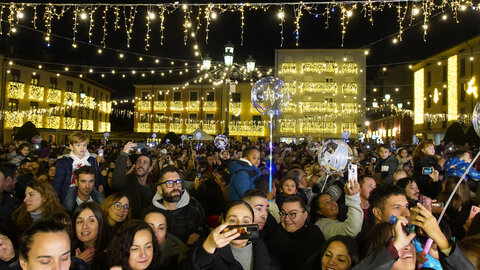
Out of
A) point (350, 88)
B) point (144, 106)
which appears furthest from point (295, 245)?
point (144, 106)

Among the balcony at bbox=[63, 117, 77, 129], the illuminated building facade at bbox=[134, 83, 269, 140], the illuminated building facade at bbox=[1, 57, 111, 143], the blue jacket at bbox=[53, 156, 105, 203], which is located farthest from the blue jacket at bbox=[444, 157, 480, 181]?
the balcony at bbox=[63, 117, 77, 129]

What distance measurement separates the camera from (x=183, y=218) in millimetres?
4129

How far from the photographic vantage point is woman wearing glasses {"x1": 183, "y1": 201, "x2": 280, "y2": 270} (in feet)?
8.08

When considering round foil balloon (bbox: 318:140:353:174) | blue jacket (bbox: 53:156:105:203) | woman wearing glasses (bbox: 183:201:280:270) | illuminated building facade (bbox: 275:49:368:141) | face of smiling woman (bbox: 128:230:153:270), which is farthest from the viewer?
illuminated building facade (bbox: 275:49:368:141)

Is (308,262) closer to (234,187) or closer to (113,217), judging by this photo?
(113,217)

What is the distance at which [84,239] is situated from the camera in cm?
352

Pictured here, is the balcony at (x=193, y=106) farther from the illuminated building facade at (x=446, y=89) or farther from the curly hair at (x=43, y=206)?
the curly hair at (x=43, y=206)

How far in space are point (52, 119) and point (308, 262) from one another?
3969 cm

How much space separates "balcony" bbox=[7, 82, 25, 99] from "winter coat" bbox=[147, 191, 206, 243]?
3410 cm

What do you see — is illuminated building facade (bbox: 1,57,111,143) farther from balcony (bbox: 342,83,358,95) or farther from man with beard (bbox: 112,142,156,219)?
balcony (bbox: 342,83,358,95)

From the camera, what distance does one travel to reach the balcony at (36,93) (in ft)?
113

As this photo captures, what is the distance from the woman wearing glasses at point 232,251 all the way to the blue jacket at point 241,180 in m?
2.24

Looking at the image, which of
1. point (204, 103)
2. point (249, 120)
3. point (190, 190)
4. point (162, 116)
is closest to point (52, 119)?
point (162, 116)

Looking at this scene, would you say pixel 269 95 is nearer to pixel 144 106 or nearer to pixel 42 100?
pixel 42 100
